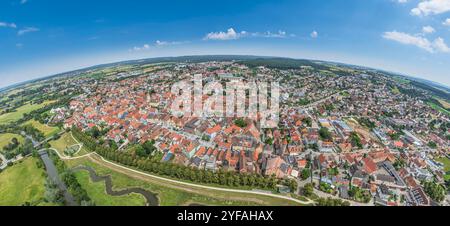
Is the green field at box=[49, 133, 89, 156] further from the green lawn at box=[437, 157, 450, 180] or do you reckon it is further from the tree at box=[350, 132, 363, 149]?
the green lawn at box=[437, 157, 450, 180]

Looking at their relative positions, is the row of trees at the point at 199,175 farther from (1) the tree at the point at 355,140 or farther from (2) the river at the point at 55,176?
(1) the tree at the point at 355,140

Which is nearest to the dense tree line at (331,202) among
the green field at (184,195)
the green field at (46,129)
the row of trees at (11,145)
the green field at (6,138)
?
the green field at (184,195)

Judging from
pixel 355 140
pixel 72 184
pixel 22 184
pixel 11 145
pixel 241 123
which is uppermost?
pixel 241 123

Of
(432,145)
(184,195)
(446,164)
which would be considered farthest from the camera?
(432,145)

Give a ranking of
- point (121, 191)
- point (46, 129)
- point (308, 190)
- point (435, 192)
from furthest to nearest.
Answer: point (46, 129), point (121, 191), point (435, 192), point (308, 190)

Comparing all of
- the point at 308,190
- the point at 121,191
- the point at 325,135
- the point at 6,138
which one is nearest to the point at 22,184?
the point at 121,191

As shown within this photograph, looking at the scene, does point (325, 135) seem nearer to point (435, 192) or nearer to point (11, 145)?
point (435, 192)
